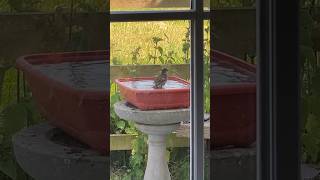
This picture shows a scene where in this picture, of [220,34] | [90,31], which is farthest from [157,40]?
[90,31]

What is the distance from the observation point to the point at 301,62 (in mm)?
1612

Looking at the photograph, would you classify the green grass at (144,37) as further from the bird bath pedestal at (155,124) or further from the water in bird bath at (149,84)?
the bird bath pedestal at (155,124)

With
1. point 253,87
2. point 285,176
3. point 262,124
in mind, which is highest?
point 253,87

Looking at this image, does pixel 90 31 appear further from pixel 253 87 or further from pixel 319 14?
pixel 319 14

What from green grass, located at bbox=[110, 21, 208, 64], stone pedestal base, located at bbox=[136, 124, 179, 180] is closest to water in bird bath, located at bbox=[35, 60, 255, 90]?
green grass, located at bbox=[110, 21, 208, 64]

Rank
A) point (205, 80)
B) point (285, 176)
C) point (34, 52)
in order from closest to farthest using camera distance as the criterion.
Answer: point (34, 52), point (285, 176), point (205, 80)

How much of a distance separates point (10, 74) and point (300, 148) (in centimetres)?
85

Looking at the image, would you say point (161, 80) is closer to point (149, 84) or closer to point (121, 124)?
point (149, 84)

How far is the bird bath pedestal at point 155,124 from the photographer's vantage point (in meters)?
1.92

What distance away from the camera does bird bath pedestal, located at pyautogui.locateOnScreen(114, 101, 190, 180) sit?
6.29 ft

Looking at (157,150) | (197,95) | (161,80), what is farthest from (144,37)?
(157,150)

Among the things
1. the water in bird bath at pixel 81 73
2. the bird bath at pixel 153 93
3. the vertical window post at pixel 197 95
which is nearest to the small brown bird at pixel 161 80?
the bird bath at pixel 153 93

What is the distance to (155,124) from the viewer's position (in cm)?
196

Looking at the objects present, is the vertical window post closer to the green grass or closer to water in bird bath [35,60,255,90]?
the green grass
